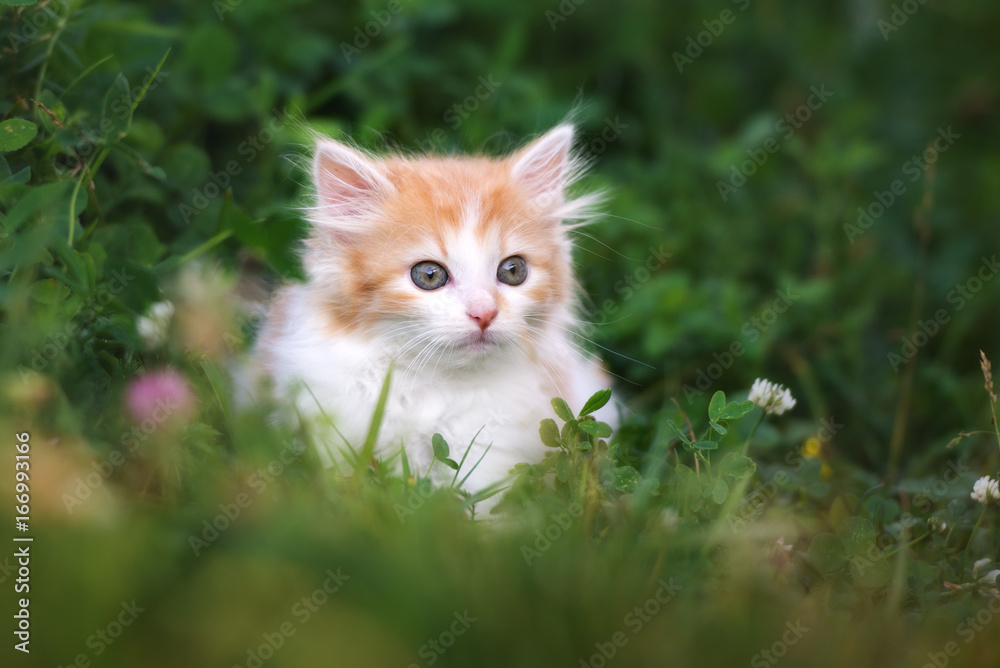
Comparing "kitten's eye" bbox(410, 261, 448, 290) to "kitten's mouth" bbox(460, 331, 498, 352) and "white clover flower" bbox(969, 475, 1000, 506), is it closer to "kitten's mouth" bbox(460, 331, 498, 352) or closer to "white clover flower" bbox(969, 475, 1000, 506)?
"kitten's mouth" bbox(460, 331, 498, 352)

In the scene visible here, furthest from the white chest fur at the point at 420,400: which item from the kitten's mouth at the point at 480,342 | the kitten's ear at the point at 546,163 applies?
the kitten's ear at the point at 546,163

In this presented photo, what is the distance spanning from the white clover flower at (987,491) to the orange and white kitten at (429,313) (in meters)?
1.14

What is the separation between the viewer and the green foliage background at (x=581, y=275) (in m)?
1.39

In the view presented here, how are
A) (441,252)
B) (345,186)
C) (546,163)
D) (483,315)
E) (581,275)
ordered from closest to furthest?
(483,315)
(441,252)
(345,186)
(546,163)
(581,275)

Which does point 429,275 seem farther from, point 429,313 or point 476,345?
point 476,345

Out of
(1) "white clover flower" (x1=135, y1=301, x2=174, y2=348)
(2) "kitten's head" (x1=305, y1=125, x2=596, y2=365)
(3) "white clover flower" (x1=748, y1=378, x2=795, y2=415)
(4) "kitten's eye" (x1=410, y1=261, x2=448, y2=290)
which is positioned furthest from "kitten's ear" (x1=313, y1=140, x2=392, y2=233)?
(3) "white clover flower" (x1=748, y1=378, x2=795, y2=415)

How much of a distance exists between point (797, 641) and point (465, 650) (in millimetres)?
571

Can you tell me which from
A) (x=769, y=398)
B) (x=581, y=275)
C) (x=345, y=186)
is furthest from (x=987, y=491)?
(x=345, y=186)

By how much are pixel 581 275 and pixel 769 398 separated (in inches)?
55.3

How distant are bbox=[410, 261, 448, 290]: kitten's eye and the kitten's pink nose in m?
0.17

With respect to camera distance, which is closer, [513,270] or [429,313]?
[429,313]

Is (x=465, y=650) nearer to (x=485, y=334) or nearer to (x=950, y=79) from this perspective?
(x=485, y=334)

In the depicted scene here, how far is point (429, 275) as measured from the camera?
228 centimetres

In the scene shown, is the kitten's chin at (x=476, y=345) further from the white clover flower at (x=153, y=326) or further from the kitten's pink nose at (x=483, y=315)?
the white clover flower at (x=153, y=326)
